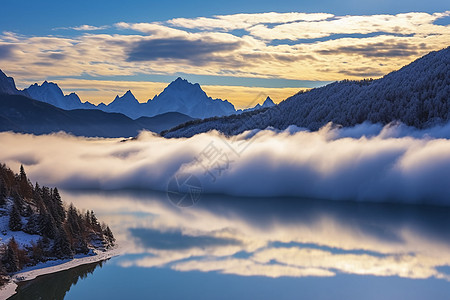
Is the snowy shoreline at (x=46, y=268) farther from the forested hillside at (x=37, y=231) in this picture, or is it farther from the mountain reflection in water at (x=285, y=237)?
the mountain reflection in water at (x=285, y=237)

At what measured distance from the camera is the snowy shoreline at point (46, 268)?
51166 millimetres

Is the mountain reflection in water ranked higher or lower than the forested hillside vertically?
lower

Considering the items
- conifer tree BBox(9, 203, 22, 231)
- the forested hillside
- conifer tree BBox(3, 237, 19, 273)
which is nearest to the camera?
conifer tree BBox(3, 237, 19, 273)

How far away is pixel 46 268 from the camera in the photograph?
188ft

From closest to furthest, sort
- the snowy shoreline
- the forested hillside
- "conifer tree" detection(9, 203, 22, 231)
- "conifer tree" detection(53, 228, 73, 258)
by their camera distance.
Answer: the snowy shoreline → the forested hillside → "conifer tree" detection(53, 228, 73, 258) → "conifer tree" detection(9, 203, 22, 231)

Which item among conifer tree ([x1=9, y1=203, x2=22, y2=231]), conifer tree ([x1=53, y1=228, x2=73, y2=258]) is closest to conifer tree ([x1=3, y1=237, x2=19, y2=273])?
conifer tree ([x1=9, y1=203, x2=22, y2=231])

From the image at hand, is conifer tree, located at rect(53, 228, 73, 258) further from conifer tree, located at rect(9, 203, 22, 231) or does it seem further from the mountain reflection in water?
the mountain reflection in water

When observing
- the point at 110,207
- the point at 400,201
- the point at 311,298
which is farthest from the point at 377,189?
the point at 311,298

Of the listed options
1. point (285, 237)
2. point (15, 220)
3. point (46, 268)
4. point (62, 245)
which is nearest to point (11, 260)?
point (46, 268)

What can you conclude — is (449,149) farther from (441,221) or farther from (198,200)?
(198,200)

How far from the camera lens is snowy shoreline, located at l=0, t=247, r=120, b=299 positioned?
51166 millimetres

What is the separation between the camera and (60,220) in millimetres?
65062

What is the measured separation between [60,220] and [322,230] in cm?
5740

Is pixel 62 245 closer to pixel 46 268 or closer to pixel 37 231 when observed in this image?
pixel 37 231
